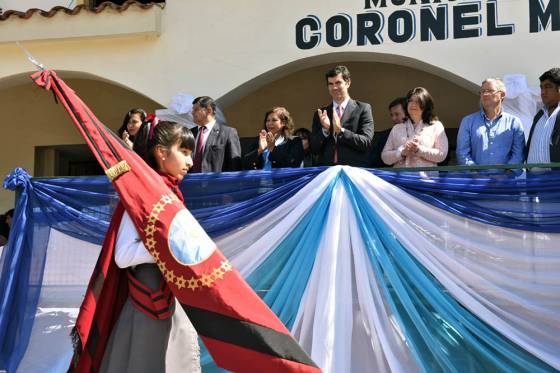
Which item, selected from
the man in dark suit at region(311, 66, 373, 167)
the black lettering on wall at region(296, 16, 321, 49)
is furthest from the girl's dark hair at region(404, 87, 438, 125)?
the black lettering on wall at region(296, 16, 321, 49)

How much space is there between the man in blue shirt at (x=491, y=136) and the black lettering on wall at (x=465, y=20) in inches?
66.1

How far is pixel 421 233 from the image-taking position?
4465 mm

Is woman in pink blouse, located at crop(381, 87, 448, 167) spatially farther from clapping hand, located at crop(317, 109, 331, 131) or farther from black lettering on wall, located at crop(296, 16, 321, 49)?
black lettering on wall, located at crop(296, 16, 321, 49)

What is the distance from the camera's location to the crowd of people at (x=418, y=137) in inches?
204

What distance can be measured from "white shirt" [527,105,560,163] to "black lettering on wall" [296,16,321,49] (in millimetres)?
2881

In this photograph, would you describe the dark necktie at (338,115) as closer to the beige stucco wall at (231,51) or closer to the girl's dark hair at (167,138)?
the girl's dark hair at (167,138)

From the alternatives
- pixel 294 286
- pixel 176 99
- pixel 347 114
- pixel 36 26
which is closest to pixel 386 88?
pixel 176 99

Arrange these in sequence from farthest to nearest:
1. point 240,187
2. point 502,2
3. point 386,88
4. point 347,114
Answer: point 386,88
point 502,2
point 347,114
point 240,187

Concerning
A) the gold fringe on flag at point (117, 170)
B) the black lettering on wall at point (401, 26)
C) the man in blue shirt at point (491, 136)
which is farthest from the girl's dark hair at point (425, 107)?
the gold fringe on flag at point (117, 170)

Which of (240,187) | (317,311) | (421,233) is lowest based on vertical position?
(317,311)

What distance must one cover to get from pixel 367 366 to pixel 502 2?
419 centimetres

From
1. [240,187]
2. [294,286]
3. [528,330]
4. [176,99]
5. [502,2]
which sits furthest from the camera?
[176,99]

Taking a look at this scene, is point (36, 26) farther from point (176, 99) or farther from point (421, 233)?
point (421, 233)

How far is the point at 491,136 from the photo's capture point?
17.4 feet
